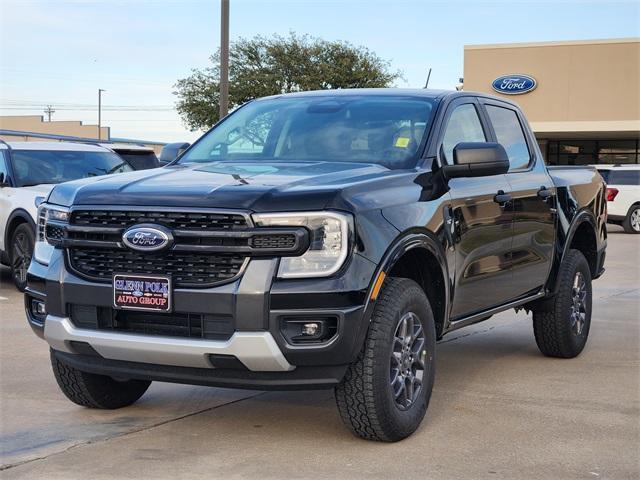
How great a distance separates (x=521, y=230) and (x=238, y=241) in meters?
2.68

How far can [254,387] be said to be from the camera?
4734mm

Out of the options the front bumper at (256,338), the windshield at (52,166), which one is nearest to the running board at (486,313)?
the front bumper at (256,338)

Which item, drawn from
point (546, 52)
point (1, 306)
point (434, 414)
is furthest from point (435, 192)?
point (546, 52)

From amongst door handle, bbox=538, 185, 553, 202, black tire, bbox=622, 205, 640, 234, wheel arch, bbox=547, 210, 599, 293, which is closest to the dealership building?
black tire, bbox=622, 205, 640, 234

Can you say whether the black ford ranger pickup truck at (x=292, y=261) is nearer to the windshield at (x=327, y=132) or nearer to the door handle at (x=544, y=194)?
the windshield at (x=327, y=132)

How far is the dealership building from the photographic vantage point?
38.8 m

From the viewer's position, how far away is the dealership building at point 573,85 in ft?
127

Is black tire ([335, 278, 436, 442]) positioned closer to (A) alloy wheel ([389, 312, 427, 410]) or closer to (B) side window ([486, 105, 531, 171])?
(A) alloy wheel ([389, 312, 427, 410])

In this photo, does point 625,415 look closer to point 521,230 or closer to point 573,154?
point 521,230

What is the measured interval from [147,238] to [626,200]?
21.1 metres

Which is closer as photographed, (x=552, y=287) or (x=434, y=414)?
(x=434, y=414)

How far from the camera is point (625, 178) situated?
967 inches

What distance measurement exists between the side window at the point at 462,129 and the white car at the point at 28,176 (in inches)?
233

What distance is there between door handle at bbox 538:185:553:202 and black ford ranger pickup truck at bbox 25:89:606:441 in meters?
0.80
